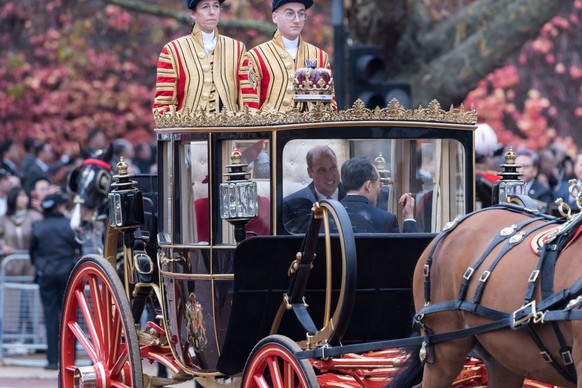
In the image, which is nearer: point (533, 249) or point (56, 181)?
point (533, 249)

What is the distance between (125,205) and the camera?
817cm

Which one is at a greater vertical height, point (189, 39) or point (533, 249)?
point (189, 39)

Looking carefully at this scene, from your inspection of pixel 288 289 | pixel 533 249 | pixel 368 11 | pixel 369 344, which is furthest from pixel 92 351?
pixel 368 11

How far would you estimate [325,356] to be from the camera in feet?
21.3

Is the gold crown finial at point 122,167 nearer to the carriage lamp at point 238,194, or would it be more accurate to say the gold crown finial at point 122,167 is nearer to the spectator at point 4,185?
the carriage lamp at point 238,194

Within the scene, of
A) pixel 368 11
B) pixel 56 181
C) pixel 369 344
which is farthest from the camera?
pixel 56 181

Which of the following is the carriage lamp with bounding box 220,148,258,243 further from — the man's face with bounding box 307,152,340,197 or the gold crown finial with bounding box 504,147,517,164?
the gold crown finial with bounding box 504,147,517,164

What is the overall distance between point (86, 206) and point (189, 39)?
425 centimetres

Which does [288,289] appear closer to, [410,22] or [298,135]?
[298,135]

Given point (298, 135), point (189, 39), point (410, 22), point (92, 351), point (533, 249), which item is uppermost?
point (410, 22)

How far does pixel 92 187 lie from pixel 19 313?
270 centimetres

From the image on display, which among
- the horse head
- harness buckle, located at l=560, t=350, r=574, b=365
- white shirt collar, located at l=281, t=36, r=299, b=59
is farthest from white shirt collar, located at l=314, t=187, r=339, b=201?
the horse head

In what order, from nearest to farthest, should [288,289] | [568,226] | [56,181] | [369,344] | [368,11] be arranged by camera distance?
[568,226] → [369,344] → [288,289] → [368,11] → [56,181]

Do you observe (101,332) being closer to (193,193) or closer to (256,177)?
(193,193)
